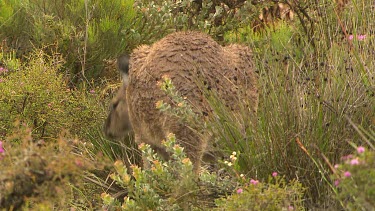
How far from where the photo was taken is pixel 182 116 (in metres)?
4.96

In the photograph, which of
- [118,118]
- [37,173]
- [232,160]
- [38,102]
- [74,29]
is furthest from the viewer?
[74,29]

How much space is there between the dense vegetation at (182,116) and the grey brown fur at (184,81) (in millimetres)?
141

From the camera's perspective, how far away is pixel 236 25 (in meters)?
8.23

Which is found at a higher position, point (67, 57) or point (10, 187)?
point (10, 187)

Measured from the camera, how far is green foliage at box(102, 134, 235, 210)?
442cm

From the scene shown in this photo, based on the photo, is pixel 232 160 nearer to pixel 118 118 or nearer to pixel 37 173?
pixel 37 173

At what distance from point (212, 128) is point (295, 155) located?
560 millimetres

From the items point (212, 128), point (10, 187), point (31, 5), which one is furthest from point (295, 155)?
point (31, 5)

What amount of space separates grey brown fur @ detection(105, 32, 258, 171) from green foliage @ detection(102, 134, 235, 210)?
0.41 m

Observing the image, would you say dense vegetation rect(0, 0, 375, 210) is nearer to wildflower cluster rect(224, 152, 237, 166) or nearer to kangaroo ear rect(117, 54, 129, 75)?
wildflower cluster rect(224, 152, 237, 166)

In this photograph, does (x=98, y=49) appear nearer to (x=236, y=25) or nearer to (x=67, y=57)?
(x=67, y=57)

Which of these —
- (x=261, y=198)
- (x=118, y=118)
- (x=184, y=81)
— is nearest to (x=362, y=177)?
(x=261, y=198)

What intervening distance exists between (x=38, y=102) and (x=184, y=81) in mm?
1579

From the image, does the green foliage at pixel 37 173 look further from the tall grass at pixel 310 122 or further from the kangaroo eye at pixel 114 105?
the kangaroo eye at pixel 114 105
